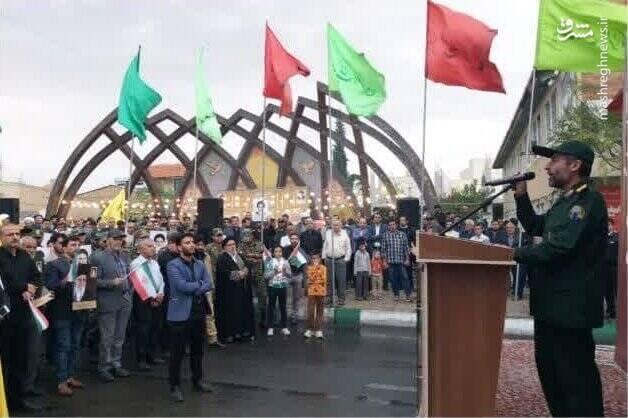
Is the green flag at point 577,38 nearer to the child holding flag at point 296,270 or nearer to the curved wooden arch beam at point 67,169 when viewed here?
the child holding flag at point 296,270

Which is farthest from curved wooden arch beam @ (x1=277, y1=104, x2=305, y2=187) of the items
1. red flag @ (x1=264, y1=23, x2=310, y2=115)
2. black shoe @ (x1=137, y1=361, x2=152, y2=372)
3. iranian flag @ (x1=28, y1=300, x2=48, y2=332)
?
iranian flag @ (x1=28, y1=300, x2=48, y2=332)

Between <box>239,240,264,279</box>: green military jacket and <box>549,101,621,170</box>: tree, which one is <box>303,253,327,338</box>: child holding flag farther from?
<box>549,101,621,170</box>: tree

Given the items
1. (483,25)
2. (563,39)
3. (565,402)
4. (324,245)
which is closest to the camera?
(565,402)

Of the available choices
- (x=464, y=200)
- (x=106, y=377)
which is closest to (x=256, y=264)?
(x=106, y=377)

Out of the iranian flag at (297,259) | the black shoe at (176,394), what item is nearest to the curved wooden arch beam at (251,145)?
the iranian flag at (297,259)

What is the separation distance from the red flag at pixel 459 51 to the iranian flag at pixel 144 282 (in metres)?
5.98

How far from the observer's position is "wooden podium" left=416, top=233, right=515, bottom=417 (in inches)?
157

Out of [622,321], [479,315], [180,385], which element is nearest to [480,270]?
[479,315]

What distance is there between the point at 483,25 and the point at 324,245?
5.43m

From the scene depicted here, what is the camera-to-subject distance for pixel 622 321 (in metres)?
6.29

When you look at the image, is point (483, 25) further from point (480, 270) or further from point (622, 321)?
point (480, 270)

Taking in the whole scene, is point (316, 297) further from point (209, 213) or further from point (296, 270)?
point (209, 213)

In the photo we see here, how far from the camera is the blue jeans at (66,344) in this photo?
7.20 metres

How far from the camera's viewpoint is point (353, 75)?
13.5 metres
